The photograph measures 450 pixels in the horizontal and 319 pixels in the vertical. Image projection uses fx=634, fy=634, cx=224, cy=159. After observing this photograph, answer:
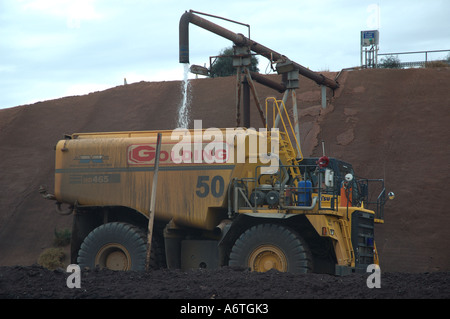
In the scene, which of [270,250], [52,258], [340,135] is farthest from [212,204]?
[340,135]

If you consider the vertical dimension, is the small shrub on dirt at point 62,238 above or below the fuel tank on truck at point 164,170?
below

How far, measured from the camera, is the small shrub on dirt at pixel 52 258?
21.9 metres

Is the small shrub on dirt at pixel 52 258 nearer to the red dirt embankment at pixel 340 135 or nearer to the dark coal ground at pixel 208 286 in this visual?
the red dirt embankment at pixel 340 135

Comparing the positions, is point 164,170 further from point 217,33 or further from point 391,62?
point 391,62

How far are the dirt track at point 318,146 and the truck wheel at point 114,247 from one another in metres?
2.12

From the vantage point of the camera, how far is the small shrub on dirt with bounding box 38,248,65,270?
21.9 meters

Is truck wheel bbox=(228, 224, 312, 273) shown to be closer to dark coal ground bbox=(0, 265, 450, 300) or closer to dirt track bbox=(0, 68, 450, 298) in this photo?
dark coal ground bbox=(0, 265, 450, 300)

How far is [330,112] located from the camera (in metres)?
27.5

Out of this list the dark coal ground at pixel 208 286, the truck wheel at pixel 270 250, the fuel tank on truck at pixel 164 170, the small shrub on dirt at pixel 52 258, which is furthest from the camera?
the small shrub on dirt at pixel 52 258

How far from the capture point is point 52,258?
72.7 ft

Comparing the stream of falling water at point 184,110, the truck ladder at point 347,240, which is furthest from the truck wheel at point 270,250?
the stream of falling water at point 184,110
